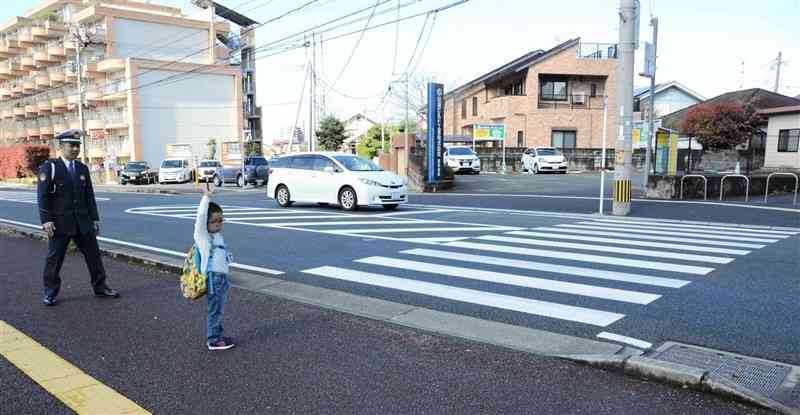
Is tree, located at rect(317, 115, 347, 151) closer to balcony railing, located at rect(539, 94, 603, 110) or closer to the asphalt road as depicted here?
balcony railing, located at rect(539, 94, 603, 110)

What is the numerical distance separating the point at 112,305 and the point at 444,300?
351 cm

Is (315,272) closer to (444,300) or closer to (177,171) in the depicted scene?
(444,300)

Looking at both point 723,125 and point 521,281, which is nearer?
point 521,281

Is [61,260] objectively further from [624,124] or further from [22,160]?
[22,160]

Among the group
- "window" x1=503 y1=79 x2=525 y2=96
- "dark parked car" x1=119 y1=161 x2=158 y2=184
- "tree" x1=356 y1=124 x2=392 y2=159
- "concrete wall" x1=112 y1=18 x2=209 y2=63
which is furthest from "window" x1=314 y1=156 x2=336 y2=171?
"concrete wall" x1=112 y1=18 x2=209 y2=63

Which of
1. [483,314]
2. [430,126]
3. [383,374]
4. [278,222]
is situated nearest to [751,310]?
[483,314]

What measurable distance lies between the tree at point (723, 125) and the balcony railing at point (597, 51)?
38.9ft

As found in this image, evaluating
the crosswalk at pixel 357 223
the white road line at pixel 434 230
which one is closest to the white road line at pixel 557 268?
the crosswalk at pixel 357 223

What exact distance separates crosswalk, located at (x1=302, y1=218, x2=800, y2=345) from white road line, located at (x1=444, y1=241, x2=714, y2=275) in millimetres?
13

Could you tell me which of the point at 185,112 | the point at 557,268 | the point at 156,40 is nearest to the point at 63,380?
the point at 557,268

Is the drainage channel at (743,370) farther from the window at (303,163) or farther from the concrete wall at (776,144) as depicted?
the concrete wall at (776,144)

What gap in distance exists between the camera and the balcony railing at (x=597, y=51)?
133 feet

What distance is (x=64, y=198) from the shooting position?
5996 mm

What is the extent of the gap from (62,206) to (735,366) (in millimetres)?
6354
